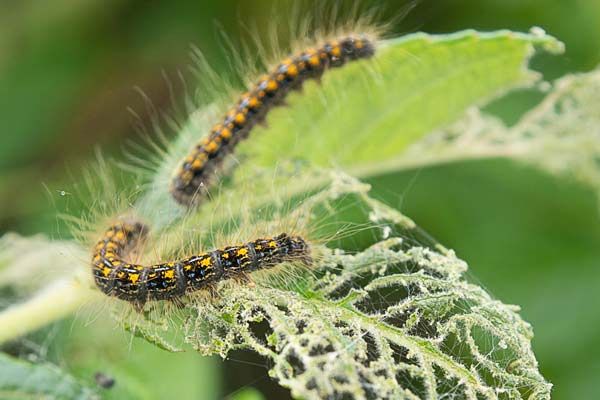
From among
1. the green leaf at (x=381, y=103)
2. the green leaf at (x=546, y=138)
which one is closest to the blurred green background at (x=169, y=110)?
the green leaf at (x=546, y=138)

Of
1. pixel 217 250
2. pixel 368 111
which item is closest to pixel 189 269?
pixel 217 250

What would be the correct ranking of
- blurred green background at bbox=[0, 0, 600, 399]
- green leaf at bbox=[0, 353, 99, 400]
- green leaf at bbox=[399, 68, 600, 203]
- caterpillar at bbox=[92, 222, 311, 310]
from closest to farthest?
green leaf at bbox=[0, 353, 99, 400] → caterpillar at bbox=[92, 222, 311, 310] → blurred green background at bbox=[0, 0, 600, 399] → green leaf at bbox=[399, 68, 600, 203]

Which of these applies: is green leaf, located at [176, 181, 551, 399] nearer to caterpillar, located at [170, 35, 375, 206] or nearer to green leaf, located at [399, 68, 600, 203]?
caterpillar, located at [170, 35, 375, 206]

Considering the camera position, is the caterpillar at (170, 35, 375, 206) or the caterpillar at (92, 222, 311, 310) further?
the caterpillar at (170, 35, 375, 206)

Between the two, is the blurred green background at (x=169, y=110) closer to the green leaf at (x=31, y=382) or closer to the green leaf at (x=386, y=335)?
the green leaf at (x=31, y=382)

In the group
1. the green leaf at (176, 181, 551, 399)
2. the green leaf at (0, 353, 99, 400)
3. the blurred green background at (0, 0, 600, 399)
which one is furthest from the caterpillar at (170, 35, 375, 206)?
the green leaf at (0, 353, 99, 400)

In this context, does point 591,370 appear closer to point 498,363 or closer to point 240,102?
point 498,363
